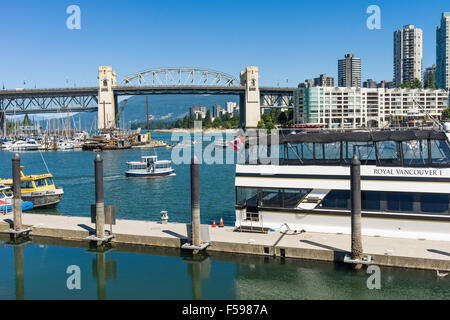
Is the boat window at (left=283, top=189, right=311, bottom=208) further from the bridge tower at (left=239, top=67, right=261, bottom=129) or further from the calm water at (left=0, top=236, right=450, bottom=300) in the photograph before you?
the bridge tower at (left=239, top=67, right=261, bottom=129)

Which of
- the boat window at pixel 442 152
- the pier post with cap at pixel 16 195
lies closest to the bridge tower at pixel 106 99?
the pier post with cap at pixel 16 195

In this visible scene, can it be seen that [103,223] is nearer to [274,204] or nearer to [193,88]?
[274,204]

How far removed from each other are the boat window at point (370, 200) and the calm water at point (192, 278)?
8.65 feet

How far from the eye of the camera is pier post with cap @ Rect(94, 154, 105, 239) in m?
19.7

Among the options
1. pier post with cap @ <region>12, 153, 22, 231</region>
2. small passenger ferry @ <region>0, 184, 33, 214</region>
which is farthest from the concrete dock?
small passenger ferry @ <region>0, 184, 33, 214</region>

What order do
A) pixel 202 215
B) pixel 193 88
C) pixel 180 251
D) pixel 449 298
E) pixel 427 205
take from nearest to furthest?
pixel 449 298 < pixel 427 205 < pixel 180 251 < pixel 202 215 < pixel 193 88

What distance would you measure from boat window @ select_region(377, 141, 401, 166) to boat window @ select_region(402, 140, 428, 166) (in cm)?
44

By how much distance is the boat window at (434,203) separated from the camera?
17.0 m

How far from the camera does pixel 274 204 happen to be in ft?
64.3

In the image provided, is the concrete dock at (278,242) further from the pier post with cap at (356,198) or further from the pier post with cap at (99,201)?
Result: the pier post with cap at (356,198)

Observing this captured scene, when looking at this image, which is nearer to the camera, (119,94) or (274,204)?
(274,204)

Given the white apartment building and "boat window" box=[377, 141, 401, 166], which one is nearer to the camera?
"boat window" box=[377, 141, 401, 166]
